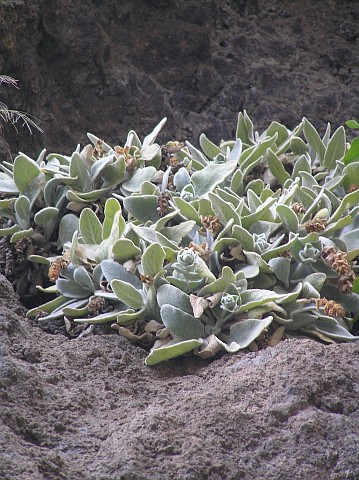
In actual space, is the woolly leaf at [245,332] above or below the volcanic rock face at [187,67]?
below

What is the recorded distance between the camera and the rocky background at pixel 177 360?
129 centimetres

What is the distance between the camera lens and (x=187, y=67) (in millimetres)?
3480

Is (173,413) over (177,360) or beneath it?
over

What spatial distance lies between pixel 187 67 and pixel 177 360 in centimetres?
203

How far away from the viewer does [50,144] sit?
3115 millimetres

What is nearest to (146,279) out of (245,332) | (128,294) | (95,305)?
(128,294)

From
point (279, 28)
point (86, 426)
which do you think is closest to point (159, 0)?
point (279, 28)

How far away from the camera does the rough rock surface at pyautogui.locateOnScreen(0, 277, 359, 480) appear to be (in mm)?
1256

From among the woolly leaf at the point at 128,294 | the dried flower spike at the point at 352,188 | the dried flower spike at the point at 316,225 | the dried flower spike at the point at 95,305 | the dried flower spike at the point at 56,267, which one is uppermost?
the dried flower spike at the point at 352,188

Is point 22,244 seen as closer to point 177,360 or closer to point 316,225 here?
point 177,360

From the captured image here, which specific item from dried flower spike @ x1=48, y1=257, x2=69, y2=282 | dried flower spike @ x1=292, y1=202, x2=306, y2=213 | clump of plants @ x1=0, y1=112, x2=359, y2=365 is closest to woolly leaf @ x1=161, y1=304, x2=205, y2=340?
clump of plants @ x1=0, y1=112, x2=359, y2=365

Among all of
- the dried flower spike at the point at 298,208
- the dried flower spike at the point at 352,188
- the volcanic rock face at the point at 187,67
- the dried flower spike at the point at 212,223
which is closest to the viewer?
the dried flower spike at the point at 212,223

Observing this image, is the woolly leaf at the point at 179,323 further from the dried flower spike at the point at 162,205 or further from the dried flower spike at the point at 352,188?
the dried flower spike at the point at 352,188

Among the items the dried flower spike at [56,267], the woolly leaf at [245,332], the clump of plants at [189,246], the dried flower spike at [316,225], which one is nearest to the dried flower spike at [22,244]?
the clump of plants at [189,246]
